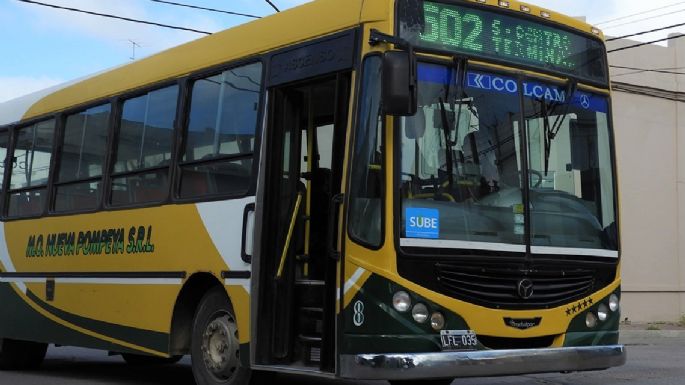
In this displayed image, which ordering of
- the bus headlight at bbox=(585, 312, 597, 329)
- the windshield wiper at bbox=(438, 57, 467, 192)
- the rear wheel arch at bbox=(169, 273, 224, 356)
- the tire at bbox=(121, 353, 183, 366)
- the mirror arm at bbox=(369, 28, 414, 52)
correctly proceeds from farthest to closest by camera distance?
the tire at bbox=(121, 353, 183, 366)
the rear wheel arch at bbox=(169, 273, 224, 356)
the bus headlight at bbox=(585, 312, 597, 329)
the windshield wiper at bbox=(438, 57, 467, 192)
the mirror arm at bbox=(369, 28, 414, 52)

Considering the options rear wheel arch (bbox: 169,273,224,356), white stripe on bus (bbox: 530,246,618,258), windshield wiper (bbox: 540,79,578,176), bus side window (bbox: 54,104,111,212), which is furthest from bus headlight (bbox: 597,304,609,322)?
bus side window (bbox: 54,104,111,212)

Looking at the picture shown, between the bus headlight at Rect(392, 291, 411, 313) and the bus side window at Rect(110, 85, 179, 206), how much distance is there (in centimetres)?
307

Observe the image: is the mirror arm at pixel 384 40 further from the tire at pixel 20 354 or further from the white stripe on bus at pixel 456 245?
the tire at pixel 20 354

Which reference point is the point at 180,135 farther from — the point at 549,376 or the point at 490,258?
the point at 549,376

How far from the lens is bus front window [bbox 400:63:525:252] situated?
6430 mm

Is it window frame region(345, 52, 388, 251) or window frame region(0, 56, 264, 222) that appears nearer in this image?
window frame region(345, 52, 388, 251)

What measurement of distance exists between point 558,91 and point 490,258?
1605 mm

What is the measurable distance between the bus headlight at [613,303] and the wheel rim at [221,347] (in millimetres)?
3042

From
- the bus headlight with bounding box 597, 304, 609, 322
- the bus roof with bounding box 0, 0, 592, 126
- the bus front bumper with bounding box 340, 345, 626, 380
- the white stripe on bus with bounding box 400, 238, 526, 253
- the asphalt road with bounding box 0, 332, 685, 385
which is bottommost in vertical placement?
the asphalt road with bounding box 0, 332, 685, 385

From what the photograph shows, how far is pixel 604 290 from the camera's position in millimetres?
7199

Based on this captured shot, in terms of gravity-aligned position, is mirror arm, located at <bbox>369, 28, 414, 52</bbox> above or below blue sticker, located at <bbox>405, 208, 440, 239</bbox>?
above

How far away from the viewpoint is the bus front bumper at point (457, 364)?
20.1 feet

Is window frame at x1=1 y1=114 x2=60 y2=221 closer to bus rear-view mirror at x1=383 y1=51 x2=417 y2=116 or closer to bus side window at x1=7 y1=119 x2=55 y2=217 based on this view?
bus side window at x1=7 y1=119 x2=55 y2=217

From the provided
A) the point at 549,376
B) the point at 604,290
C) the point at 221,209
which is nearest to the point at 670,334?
the point at 549,376
